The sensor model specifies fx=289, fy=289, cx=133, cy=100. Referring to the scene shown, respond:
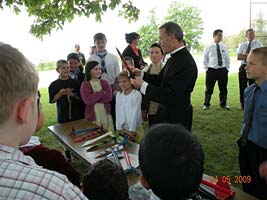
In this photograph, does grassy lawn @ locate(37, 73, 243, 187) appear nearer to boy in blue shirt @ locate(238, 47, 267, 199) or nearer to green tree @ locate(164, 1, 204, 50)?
boy in blue shirt @ locate(238, 47, 267, 199)

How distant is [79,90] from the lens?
4.16 metres

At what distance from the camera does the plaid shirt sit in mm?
635

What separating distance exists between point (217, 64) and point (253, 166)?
4.84m

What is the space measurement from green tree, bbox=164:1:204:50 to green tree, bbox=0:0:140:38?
10.5 metres

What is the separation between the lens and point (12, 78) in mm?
672

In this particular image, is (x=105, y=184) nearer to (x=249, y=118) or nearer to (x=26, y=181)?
(x=26, y=181)

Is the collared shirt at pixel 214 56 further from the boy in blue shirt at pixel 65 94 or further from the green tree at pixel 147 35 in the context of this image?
the green tree at pixel 147 35

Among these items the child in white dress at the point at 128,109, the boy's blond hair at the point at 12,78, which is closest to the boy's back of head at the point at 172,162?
the boy's blond hair at the point at 12,78

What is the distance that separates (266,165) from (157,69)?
2.53 m

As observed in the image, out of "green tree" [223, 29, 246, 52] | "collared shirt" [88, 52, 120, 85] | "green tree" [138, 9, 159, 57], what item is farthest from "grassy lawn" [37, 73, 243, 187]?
"green tree" [223, 29, 246, 52]

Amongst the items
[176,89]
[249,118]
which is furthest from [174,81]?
[249,118]

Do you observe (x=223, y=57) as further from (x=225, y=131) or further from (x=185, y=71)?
(x=185, y=71)

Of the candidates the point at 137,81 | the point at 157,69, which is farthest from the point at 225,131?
the point at 137,81

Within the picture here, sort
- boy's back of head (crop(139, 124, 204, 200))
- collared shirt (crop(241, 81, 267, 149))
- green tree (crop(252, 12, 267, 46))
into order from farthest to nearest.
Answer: green tree (crop(252, 12, 267, 46)) → collared shirt (crop(241, 81, 267, 149)) → boy's back of head (crop(139, 124, 204, 200))
